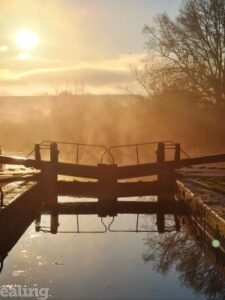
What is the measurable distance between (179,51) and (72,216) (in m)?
18.2

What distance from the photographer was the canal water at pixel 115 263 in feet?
31.0

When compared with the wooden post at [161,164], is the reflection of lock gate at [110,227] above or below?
below

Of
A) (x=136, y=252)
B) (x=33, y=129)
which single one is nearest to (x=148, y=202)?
(x=136, y=252)

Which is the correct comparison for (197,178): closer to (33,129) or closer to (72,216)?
(72,216)

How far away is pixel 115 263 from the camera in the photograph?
11078 millimetres

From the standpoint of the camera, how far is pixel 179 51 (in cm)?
3225

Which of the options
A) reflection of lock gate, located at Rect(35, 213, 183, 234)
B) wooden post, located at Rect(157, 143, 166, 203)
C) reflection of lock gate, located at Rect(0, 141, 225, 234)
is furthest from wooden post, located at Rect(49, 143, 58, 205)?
wooden post, located at Rect(157, 143, 166, 203)

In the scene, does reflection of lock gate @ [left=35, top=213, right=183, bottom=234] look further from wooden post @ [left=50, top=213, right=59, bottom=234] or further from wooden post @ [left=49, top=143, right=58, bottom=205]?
wooden post @ [left=49, top=143, right=58, bottom=205]

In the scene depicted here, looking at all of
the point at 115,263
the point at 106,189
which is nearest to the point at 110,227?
the point at 115,263

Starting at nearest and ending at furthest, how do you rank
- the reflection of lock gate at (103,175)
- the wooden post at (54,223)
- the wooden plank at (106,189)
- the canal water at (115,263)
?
the canal water at (115,263) < the wooden post at (54,223) < the reflection of lock gate at (103,175) < the wooden plank at (106,189)

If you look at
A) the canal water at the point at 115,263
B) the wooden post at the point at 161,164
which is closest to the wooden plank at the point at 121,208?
the wooden post at the point at 161,164

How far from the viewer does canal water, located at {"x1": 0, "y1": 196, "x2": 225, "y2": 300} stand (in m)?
9.45

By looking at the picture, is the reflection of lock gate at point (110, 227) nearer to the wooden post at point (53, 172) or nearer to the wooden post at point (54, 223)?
the wooden post at point (54, 223)

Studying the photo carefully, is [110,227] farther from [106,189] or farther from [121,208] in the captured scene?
[106,189]
